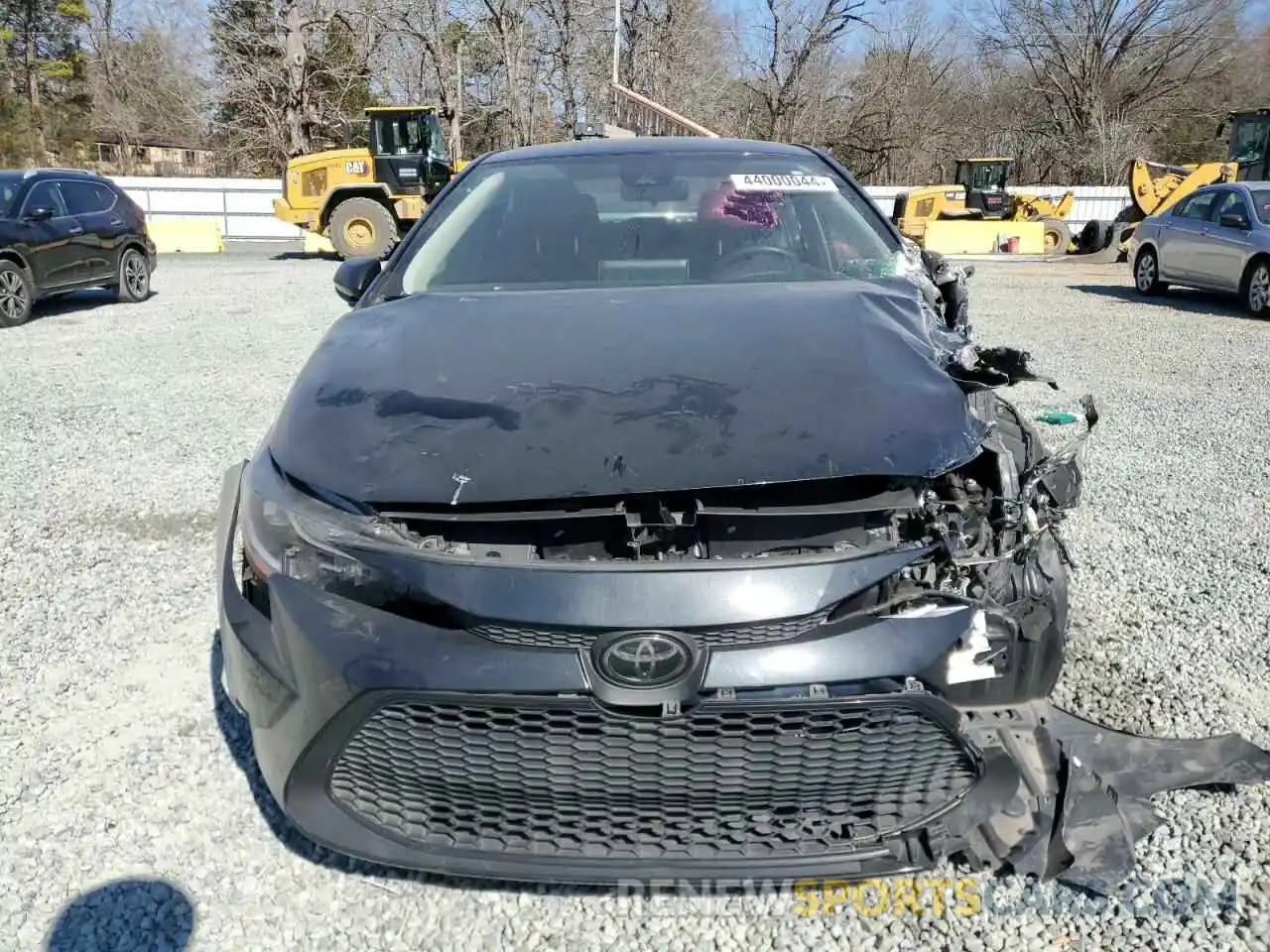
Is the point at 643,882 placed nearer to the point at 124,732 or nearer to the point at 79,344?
the point at 124,732

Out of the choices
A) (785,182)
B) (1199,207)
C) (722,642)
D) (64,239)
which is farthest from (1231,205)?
(64,239)

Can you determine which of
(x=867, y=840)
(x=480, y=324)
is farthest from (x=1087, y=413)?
(x=480, y=324)

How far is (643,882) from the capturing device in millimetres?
1795

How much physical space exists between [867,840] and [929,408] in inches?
35.4

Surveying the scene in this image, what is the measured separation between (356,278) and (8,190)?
949 centimetres

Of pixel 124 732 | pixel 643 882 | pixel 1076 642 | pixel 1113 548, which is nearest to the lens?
pixel 643 882

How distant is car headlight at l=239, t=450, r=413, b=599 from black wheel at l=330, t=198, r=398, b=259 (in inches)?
643

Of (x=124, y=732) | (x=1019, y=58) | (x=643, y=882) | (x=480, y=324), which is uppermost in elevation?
(x=1019, y=58)

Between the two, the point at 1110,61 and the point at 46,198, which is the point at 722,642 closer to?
the point at 46,198

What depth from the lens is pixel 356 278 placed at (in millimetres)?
3305

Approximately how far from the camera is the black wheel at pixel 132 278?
12133 millimetres

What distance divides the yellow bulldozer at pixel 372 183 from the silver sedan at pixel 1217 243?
1196 centimetres

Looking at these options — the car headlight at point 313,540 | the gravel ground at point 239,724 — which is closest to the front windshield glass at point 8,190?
the gravel ground at point 239,724

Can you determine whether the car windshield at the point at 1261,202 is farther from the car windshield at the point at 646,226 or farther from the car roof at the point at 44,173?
the car roof at the point at 44,173
